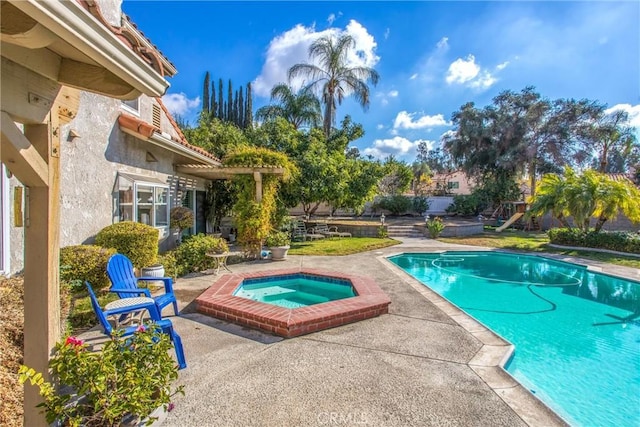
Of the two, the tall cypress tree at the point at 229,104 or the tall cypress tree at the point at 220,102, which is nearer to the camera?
the tall cypress tree at the point at 220,102

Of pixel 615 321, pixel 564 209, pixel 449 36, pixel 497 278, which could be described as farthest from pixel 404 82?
pixel 615 321

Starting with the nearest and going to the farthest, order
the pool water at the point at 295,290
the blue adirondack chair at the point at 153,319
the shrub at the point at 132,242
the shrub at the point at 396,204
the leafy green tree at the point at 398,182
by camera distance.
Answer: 1. the blue adirondack chair at the point at 153,319
2. the shrub at the point at 132,242
3. the pool water at the point at 295,290
4. the shrub at the point at 396,204
5. the leafy green tree at the point at 398,182

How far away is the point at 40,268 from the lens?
2.63m

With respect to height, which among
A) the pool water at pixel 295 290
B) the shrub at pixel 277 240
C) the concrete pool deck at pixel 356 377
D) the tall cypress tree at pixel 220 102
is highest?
the tall cypress tree at pixel 220 102

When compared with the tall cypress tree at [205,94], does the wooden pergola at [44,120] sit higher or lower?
lower

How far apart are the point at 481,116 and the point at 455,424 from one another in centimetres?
3568

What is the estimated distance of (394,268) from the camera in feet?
39.2

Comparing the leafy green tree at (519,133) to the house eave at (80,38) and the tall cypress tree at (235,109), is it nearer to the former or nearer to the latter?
the tall cypress tree at (235,109)

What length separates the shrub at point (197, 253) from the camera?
1048 cm

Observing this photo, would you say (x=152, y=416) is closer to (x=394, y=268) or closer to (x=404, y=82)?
(x=394, y=268)

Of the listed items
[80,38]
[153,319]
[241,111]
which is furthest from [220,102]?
[80,38]

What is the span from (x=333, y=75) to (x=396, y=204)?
15631 mm

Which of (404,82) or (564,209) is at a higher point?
(404,82)

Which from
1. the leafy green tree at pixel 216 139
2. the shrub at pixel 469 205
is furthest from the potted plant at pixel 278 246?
the shrub at pixel 469 205
